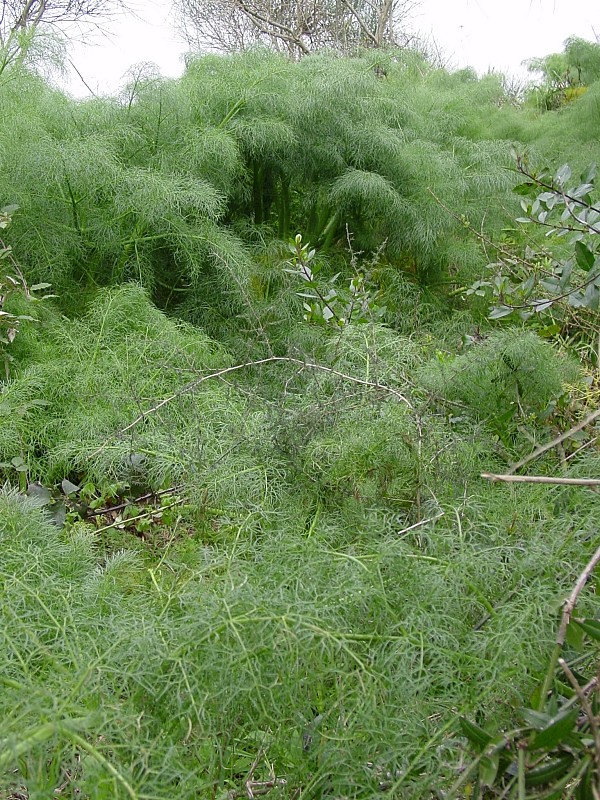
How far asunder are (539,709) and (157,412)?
4.13 feet

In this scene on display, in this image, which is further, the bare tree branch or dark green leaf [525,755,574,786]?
the bare tree branch

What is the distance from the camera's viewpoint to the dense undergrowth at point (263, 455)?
91cm

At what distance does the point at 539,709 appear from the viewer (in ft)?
2.72

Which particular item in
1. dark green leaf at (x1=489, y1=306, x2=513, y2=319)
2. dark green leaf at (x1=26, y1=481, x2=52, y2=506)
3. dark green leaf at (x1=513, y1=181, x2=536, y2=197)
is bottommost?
dark green leaf at (x1=26, y1=481, x2=52, y2=506)

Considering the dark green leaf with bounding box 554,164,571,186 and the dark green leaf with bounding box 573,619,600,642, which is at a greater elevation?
the dark green leaf with bounding box 554,164,571,186

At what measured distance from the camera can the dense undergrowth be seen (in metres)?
0.91

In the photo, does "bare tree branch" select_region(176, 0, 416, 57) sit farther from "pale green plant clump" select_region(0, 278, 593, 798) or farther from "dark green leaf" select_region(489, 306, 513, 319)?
"pale green plant clump" select_region(0, 278, 593, 798)

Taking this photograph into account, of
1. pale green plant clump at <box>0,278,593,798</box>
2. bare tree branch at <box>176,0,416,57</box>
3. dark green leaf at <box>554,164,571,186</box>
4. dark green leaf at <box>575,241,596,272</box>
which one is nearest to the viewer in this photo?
pale green plant clump at <box>0,278,593,798</box>

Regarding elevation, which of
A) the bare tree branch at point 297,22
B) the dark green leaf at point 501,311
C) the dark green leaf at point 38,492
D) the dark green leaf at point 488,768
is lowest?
the dark green leaf at point 38,492

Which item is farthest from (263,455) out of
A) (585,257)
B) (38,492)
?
(585,257)

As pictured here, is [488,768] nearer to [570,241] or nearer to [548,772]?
[548,772]

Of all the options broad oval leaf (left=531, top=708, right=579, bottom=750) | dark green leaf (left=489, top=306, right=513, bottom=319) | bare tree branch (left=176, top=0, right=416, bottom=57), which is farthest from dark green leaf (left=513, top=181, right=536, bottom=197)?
bare tree branch (left=176, top=0, right=416, bottom=57)

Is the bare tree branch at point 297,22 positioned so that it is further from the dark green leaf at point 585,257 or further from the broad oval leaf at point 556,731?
the broad oval leaf at point 556,731

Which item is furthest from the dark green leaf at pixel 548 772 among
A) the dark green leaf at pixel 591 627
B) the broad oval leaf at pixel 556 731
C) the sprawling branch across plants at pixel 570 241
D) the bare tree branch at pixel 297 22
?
the bare tree branch at pixel 297 22
